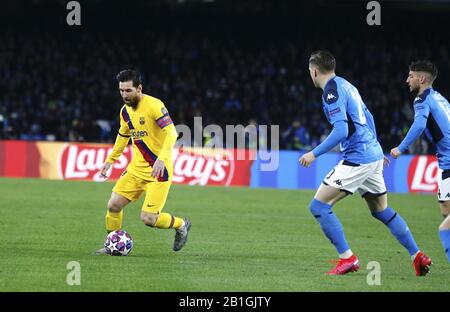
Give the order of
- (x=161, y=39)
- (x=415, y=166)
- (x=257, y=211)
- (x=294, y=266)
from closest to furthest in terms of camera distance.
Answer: (x=294, y=266) → (x=257, y=211) → (x=415, y=166) → (x=161, y=39)

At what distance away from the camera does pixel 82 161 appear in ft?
76.6

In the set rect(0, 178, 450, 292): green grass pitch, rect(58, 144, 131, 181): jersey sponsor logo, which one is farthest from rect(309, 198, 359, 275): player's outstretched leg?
rect(58, 144, 131, 181): jersey sponsor logo

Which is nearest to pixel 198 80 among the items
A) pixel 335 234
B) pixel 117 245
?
pixel 117 245

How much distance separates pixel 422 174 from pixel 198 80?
11.8 meters

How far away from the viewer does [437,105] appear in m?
9.34

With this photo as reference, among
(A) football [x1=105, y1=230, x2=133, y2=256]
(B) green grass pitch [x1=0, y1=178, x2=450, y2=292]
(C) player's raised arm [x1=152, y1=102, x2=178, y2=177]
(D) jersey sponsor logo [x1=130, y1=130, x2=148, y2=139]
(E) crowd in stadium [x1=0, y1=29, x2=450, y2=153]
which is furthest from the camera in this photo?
(E) crowd in stadium [x1=0, y1=29, x2=450, y2=153]

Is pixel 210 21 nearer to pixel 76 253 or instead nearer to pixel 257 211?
pixel 257 211

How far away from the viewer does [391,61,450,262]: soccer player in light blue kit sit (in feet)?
30.2

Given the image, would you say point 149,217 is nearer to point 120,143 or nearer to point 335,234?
point 120,143

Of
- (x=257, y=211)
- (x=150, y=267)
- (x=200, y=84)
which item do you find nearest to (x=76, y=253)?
(x=150, y=267)

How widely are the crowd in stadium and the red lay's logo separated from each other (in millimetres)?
4049

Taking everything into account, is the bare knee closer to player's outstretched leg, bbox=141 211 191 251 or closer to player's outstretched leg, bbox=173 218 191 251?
player's outstretched leg, bbox=141 211 191 251
